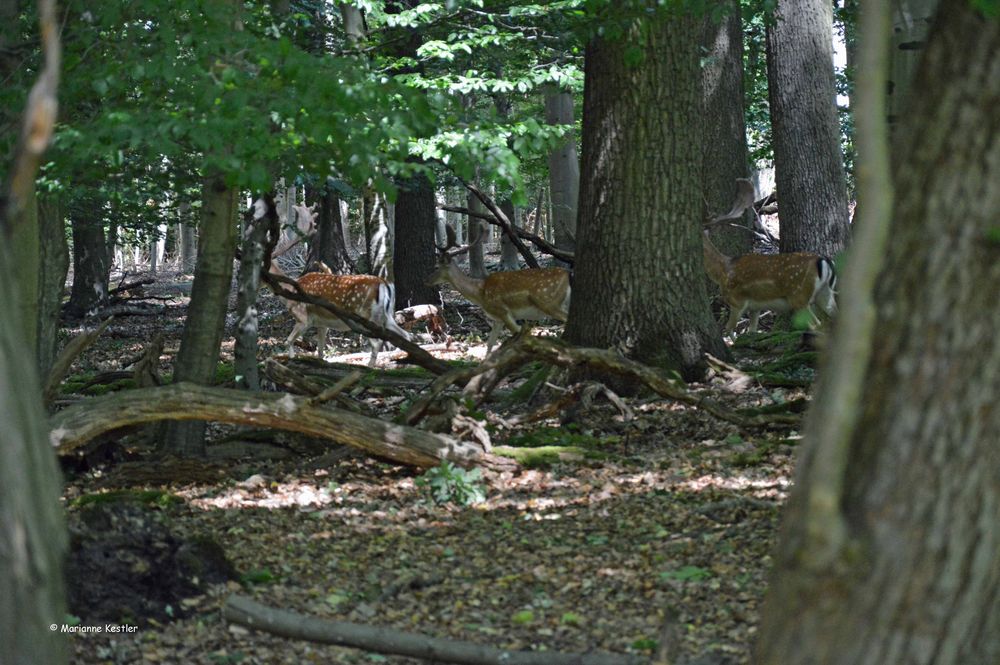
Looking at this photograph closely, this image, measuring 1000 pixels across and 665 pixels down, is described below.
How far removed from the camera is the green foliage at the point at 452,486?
6.57 meters

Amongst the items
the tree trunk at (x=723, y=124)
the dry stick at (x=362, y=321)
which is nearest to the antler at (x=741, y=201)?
the tree trunk at (x=723, y=124)

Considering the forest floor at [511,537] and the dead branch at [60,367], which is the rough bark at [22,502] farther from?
the dead branch at [60,367]

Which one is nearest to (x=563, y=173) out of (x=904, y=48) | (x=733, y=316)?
(x=733, y=316)

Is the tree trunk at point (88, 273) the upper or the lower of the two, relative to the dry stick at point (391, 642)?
upper

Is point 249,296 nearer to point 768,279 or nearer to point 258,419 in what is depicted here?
point 258,419

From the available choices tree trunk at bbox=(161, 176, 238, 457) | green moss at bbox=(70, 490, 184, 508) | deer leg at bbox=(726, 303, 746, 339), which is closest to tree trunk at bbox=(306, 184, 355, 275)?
deer leg at bbox=(726, 303, 746, 339)

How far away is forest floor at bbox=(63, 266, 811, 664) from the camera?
15.0ft

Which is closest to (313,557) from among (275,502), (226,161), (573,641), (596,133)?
(275,502)

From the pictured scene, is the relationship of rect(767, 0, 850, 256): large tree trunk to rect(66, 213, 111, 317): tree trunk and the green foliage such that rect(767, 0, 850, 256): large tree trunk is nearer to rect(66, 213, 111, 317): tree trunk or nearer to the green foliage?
the green foliage

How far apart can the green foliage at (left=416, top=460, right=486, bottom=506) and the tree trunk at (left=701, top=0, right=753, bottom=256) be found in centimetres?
944

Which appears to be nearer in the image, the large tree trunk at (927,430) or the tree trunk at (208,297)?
the large tree trunk at (927,430)

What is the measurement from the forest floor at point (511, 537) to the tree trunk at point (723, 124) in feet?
23.2

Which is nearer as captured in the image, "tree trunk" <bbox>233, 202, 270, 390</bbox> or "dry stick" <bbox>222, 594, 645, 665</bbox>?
"dry stick" <bbox>222, 594, 645, 665</bbox>

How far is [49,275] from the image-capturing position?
7.44m
